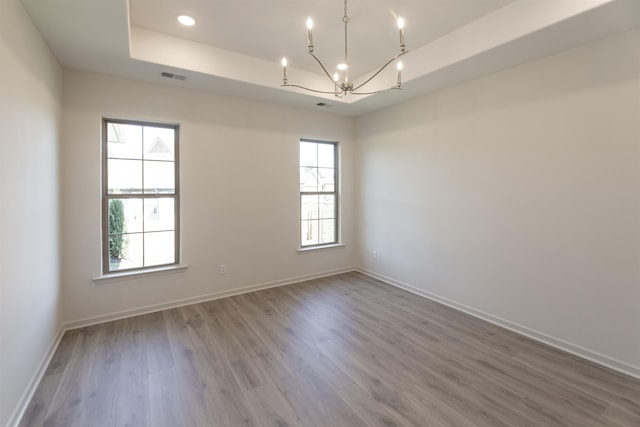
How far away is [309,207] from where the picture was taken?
15.6 feet

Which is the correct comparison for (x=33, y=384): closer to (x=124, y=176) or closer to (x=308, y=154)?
(x=124, y=176)

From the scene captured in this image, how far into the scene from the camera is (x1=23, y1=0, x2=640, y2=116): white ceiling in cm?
220

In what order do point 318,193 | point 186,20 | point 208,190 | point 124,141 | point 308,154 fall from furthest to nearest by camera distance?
point 318,193, point 308,154, point 208,190, point 124,141, point 186,20

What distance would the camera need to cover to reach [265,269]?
14.0 ft

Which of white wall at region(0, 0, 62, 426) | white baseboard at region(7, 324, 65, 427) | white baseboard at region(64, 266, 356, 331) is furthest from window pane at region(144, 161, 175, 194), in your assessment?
white baseboard at region(7, 324, 65, 427)

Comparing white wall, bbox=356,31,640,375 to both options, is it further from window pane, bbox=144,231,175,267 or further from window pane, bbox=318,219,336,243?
window pane, bbox=144,231,175,267

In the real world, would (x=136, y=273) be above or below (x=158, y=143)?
below

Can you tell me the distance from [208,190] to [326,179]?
1.98 meters

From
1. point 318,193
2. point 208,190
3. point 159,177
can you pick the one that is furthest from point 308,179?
point 159,177

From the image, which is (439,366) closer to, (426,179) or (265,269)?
(426,179)

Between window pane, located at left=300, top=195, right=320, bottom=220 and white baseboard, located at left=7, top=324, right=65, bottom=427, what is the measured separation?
122 inches

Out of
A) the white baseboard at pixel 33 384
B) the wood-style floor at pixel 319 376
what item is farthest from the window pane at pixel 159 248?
the white baseboard at pixel 33 384

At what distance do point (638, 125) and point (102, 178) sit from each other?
4.90 m

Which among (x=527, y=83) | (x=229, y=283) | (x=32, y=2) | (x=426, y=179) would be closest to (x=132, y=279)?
(x=229, y=283)
